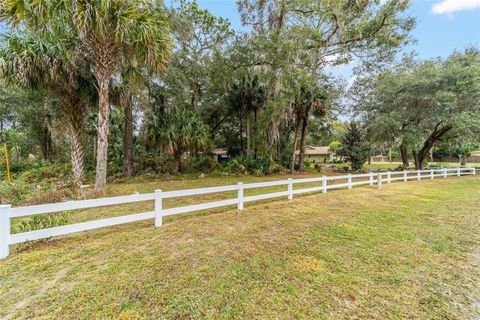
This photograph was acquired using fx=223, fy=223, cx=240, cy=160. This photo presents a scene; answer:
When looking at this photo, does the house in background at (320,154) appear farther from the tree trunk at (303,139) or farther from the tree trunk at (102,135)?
the tree trunk at (102,135)

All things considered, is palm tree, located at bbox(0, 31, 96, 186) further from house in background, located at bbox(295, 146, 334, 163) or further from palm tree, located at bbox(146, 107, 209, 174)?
house in background, located at bbox(295, 146, 334, 163)

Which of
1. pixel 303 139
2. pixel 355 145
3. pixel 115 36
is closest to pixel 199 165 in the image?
pixel 303 139

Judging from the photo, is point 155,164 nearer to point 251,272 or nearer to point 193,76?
point 193,76

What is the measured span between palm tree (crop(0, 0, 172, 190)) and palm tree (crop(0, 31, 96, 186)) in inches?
27.6

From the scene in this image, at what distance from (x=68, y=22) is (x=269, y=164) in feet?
38.3

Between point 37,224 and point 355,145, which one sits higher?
point 355,145

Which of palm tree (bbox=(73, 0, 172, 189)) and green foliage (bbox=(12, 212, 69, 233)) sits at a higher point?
palm tree (bbox=(73, 0, 172, 189))

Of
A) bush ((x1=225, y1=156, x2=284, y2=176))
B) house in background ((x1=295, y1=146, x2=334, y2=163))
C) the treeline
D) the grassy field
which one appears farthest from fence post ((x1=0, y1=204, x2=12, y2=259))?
house in background ((x1=295, y1=146, x2=334, y2=163))

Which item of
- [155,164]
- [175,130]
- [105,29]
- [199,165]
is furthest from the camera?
[199,165]

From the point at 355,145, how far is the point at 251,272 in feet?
64.3

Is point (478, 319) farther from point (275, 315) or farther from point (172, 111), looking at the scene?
point (172, 111)

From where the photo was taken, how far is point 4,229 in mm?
3047

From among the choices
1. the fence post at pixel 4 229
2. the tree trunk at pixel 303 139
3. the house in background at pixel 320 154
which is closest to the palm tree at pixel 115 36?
the fence post at pixel 4 229

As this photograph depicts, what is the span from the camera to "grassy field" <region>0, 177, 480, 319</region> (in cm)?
225
